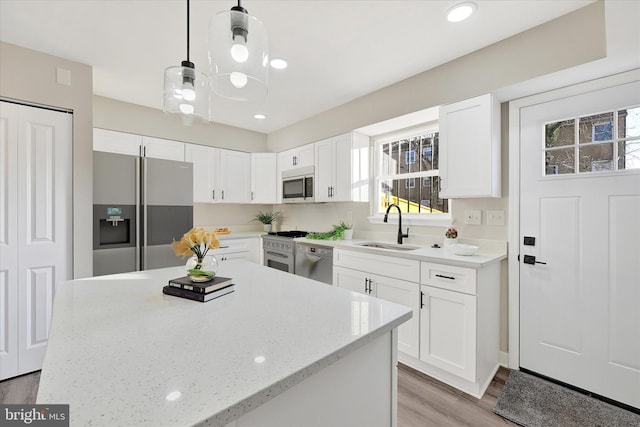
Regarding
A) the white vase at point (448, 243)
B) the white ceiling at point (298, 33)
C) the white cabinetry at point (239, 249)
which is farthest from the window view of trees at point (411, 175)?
the white cabinetry at point (239, 249)

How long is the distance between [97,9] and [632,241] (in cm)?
383

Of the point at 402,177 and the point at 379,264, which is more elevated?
the point at 402,177

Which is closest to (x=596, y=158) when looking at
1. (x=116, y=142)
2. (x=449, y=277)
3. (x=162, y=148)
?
(x=449, y=277)

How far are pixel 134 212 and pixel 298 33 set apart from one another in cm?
222

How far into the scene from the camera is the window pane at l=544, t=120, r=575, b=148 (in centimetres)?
206

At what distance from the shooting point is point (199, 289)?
1216 millimetres

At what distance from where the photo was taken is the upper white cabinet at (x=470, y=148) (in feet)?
7.12

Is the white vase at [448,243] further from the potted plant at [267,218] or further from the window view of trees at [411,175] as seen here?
the potted plant at [267,218]

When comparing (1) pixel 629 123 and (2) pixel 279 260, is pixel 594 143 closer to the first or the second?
(1) pixel 629 123

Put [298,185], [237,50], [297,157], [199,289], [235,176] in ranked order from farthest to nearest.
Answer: [235,176]
[297,157]
[298,185]
[199,289]
[237,50]

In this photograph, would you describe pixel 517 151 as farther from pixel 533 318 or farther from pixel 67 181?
pixel 67 181

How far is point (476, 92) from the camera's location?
7.43 feet

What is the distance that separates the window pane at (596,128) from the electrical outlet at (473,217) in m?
0.85

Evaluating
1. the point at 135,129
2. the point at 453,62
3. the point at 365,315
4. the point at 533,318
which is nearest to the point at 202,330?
the point at 365,315
